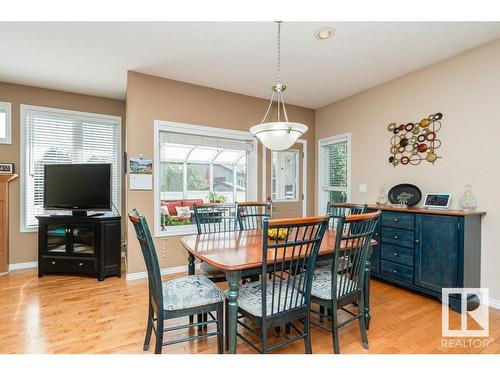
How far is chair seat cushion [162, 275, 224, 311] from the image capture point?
169 cm

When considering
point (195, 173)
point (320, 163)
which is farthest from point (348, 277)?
point (320, 163)

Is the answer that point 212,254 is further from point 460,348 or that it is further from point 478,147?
point 478,147

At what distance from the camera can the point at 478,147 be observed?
8.96 feet

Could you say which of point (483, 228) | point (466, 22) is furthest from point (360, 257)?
point (466, 22)

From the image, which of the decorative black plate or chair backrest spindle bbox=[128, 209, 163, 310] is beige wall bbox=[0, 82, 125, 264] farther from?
the decorative black plate

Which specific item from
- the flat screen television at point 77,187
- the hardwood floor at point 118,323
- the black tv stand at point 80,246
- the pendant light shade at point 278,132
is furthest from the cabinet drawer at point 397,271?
the flat screen television at point 77,187

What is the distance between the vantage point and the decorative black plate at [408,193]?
10.5 ft

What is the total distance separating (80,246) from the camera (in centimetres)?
357

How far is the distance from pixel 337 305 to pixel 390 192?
2.23 metres

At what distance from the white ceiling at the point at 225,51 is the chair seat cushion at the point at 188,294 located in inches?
88.2

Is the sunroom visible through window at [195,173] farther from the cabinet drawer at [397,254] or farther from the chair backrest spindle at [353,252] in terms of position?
the chair backrest spindle at [353,252]

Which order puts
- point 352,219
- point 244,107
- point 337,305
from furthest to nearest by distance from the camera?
point 244,107
point 337,305
point 352,219

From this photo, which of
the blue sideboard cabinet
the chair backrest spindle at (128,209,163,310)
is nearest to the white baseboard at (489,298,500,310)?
the blue sideboard cabinet

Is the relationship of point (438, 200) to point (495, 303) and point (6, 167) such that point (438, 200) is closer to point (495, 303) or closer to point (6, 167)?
point (495, 303)
